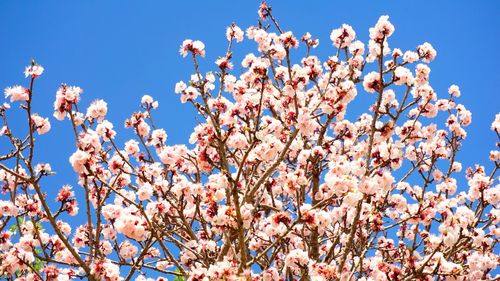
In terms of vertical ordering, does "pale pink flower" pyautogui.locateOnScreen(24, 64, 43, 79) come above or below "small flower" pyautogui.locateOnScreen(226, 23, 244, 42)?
below

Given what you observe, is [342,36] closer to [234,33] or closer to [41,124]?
[234,33]

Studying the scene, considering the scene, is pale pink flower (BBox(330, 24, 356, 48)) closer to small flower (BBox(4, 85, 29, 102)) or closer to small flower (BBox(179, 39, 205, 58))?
small flower (BBox(179, 39, 205, 58))

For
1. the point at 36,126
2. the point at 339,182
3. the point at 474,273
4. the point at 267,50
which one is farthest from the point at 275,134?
the point at 474,273

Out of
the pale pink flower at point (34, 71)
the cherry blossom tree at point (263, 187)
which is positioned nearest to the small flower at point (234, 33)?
the cherry blossom tree at point (263, 187)

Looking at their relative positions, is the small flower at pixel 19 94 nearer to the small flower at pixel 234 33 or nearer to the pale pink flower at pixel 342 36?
the small flower at pixel 234 33

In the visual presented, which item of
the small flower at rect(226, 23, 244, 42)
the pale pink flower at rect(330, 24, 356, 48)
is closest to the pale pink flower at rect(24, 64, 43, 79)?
the small flower at rect(226, 23, 244, 42)

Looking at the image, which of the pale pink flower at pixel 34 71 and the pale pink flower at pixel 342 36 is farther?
the pale pink flower at pixel 342 36

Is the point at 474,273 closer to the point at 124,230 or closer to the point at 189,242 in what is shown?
the point at 189,242

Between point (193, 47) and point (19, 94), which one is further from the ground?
point (193, 47)

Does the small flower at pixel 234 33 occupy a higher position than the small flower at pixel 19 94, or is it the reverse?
the small flower at pixel 234 33

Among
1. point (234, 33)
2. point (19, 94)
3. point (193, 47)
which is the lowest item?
point (19, 94)

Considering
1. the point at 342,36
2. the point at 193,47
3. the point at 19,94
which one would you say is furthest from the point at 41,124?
the point at 342,36

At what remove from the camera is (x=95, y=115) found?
8.55m

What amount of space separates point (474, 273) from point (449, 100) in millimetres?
4266
